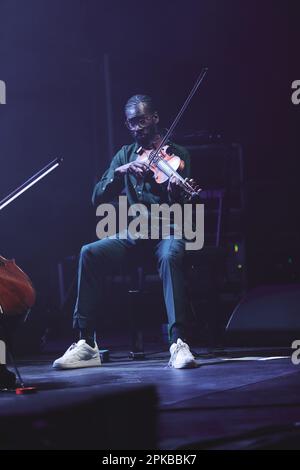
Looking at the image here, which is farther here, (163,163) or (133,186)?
(133,186)

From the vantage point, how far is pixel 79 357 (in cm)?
418

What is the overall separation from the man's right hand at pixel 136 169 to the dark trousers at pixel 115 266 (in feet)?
1.06

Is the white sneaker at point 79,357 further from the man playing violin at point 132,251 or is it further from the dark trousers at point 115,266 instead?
the dark trousers at point 115,266

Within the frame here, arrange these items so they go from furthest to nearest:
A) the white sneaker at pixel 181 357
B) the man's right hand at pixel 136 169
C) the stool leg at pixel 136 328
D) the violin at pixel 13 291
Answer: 1. the stool leg at pixel 136 328
2. the man's right hand at pixel 136 169
3. the white sneaker at pixel 181 357
4. the violin at pixel 13 291

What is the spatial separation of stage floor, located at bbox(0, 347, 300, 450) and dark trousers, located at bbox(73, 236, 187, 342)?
0.89 feet

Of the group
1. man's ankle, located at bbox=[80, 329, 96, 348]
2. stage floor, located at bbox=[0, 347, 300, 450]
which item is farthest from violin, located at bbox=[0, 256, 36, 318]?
man's ankle, located at bbox=[80, 329, 96, 348]

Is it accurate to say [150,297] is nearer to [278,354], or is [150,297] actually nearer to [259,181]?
[259,181]

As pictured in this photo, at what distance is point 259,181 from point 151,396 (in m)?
5.38

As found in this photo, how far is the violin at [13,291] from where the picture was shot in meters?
3.19

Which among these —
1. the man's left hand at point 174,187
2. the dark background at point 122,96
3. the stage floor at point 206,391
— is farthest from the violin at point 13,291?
the dark background at point 122,96

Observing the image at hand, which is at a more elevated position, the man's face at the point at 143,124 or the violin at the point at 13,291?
the man's face at the point at 143,124

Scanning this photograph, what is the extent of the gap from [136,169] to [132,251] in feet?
1.34

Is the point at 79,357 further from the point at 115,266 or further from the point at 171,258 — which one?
the point at 171,258

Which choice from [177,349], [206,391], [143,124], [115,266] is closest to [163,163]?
[143,124]
